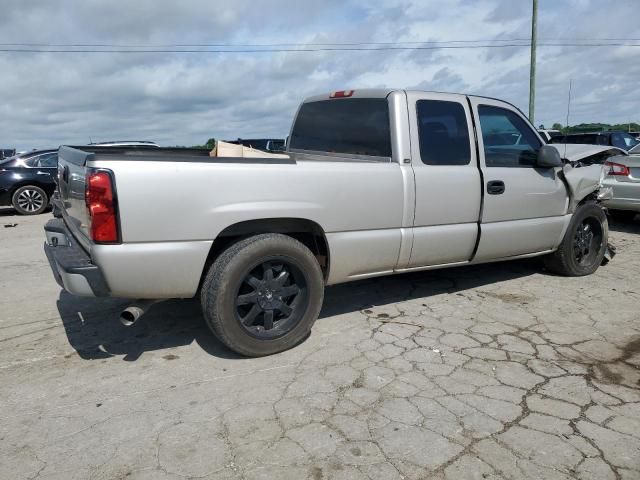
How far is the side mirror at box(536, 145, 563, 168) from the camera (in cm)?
479

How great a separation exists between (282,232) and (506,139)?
2458 mm

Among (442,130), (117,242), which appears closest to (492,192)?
(442,130)

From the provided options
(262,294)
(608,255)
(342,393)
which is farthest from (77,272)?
(608,255)

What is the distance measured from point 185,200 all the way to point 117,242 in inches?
18.4

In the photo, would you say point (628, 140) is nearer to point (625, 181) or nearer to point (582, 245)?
point (625, 181)

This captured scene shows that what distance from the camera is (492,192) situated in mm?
4562

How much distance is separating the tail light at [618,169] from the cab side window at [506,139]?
12.9 feet

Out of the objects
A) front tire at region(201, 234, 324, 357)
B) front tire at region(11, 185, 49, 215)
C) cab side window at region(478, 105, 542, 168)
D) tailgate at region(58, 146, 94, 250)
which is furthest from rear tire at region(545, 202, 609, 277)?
front tire at region(11, 185, 49, 215)

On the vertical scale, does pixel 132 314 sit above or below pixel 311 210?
below

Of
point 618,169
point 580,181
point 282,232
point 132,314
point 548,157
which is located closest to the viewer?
point 132,314

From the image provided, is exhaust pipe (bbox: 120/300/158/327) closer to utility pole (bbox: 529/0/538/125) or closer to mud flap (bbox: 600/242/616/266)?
mud flap (bbox: 600/242/616/266)

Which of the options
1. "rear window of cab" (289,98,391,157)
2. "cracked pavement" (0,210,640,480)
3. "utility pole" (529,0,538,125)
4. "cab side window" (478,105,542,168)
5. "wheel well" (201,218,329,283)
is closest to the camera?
"cracked pavement" (0,210,640,480)

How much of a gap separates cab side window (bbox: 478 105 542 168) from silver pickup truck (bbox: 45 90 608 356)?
1cm

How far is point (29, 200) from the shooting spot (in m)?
11.9
